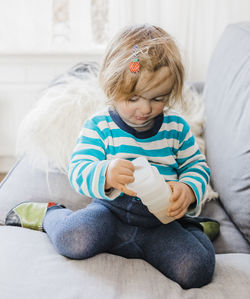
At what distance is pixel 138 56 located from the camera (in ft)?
3.01

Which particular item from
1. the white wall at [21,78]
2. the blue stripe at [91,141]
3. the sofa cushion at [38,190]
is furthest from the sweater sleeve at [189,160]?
the white wall at [21,78]

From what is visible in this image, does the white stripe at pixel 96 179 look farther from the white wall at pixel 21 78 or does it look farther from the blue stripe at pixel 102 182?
the white wall at pixel 21 78

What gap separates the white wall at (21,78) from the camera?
2.13m

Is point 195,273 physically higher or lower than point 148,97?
lower

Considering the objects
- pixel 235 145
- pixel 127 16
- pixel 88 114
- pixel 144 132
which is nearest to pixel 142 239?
pixel 144 132

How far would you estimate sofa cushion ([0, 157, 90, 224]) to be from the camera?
3.92 feet

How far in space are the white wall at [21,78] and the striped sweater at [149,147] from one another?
115cm

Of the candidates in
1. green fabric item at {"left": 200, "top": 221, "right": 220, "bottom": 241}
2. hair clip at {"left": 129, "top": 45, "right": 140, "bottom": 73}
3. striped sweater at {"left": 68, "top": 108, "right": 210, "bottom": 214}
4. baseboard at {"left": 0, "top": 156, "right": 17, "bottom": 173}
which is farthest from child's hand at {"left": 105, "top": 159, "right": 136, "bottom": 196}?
baseboard at {"left": 0, "top": 156, "right": 17, "bottom": 173}

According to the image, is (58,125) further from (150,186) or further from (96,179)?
(150,186)

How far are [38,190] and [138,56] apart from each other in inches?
21.6

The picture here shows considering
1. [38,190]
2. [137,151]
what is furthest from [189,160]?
[38,190]

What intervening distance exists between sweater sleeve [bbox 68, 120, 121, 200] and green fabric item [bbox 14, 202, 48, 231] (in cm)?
17

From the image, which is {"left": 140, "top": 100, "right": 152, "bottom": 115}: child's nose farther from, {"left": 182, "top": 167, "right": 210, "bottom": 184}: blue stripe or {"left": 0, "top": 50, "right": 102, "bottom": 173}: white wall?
{"left": 0, "top": 50, "right": 102, "bottom": 173}: white wall

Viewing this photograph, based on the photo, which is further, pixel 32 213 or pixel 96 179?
pixel 32 213
